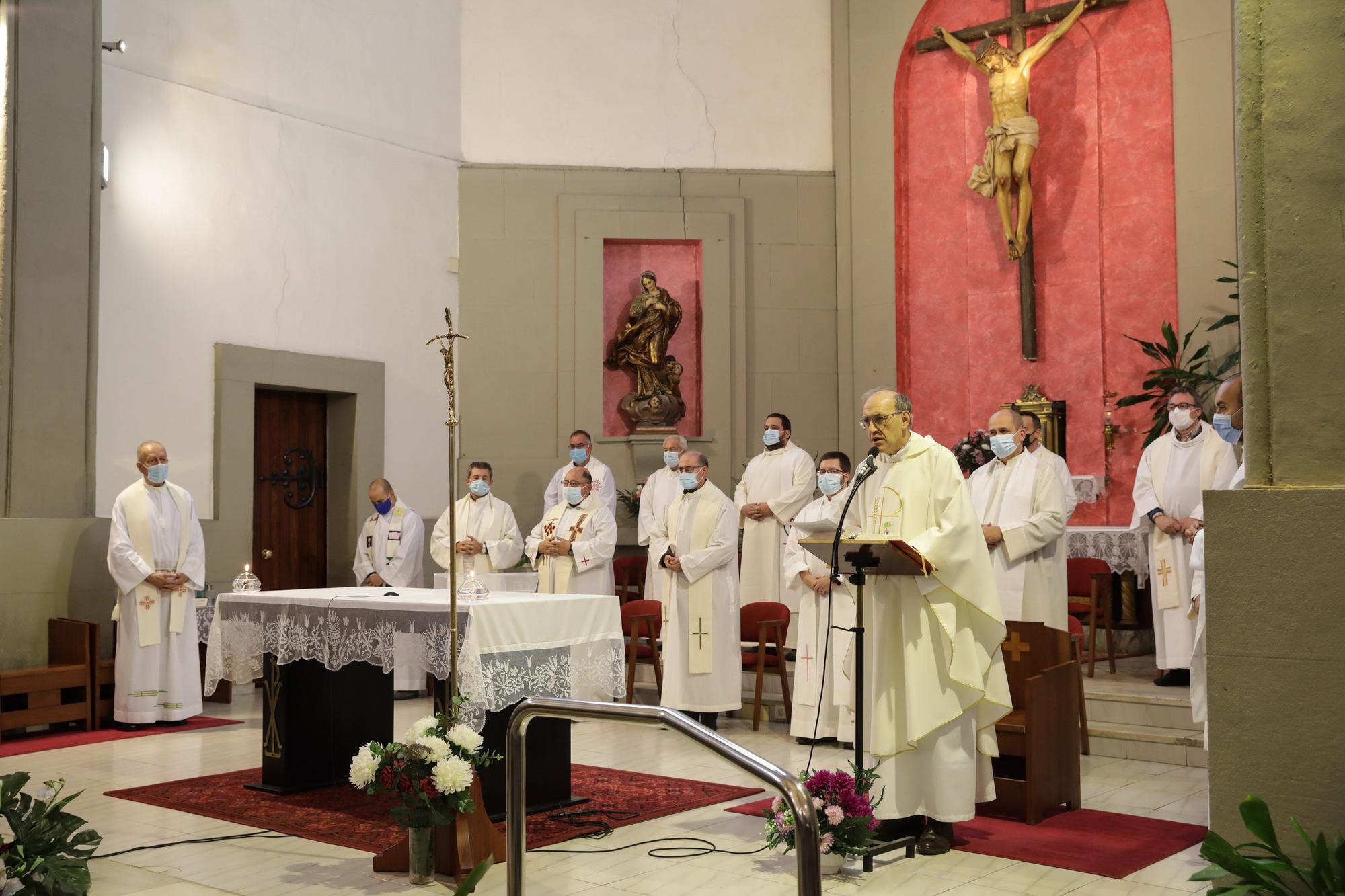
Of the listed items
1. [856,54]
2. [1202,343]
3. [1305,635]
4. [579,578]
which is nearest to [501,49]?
[856,54]

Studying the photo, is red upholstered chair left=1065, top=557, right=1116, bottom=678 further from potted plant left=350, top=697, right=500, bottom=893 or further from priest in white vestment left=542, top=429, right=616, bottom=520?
potted plant left=350, top=697, right=500, bottom=893

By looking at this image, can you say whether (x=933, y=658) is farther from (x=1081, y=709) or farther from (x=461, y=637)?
(x=1081, y=709)

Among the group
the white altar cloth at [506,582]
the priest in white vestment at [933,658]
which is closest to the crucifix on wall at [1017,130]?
the priest in white vestment at [933,658]

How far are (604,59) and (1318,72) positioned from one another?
9.27 m

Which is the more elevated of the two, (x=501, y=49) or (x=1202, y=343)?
(x=501, y=49)

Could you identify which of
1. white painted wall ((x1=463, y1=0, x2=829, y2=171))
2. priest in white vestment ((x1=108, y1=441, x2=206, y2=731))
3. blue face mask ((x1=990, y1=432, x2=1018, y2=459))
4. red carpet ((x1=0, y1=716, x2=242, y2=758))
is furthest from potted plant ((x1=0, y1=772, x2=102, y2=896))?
white painted wall ((x1=463, y1=0, x2=829, y2=171))

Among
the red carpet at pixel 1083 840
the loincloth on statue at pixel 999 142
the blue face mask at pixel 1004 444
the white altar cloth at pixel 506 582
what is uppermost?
the loincloth on statue at pixel 999 142

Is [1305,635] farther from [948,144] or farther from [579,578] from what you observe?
[948,144]

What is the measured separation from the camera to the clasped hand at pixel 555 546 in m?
9.48

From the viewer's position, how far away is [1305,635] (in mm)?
3371

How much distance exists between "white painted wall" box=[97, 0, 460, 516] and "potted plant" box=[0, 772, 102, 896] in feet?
17.6

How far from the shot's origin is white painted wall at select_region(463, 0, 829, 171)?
472 inches

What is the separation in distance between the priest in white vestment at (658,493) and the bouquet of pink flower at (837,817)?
5094mm

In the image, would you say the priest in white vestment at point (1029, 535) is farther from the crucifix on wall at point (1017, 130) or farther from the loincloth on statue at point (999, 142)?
the loincloth on statue at point (999, 142)
